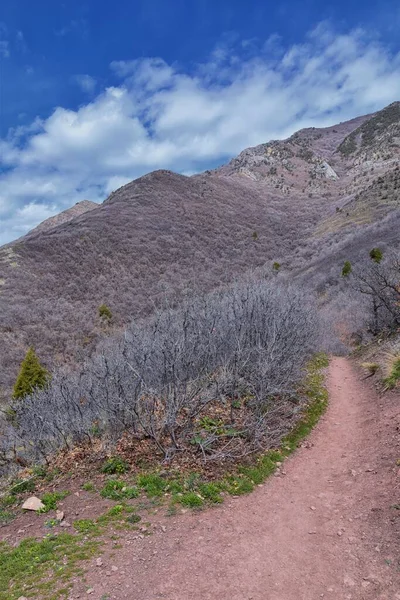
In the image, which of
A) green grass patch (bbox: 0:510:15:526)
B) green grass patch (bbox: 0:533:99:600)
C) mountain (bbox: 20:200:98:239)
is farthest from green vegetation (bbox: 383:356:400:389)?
mountain (bbox: 20:200:98:239)

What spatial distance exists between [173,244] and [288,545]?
142 feet

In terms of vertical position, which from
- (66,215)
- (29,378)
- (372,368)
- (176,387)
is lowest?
(372,368)

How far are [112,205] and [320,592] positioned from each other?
55.4 meters

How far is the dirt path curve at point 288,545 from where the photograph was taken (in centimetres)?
411

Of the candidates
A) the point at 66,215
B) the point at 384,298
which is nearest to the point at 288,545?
the point at 384,298

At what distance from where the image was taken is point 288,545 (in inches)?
191

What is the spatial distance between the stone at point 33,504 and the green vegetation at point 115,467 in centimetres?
109

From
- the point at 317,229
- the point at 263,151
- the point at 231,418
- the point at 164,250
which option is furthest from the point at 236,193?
the point at 231,418

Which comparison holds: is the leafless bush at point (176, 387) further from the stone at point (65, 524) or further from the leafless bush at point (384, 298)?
the leafless bush at point (384, 298)

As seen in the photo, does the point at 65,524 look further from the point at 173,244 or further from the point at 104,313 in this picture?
the point at 173,244

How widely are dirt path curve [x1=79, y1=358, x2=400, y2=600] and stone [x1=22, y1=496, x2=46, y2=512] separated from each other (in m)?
1.93

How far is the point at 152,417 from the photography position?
7.35 meters

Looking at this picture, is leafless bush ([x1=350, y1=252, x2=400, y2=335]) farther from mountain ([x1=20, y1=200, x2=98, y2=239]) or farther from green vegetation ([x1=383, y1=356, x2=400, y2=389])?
mountain ([x1=20, y1=200, x2=98, y2=239])

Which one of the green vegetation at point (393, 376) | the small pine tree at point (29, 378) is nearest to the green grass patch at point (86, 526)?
the green vegetation at point (393, 376)
